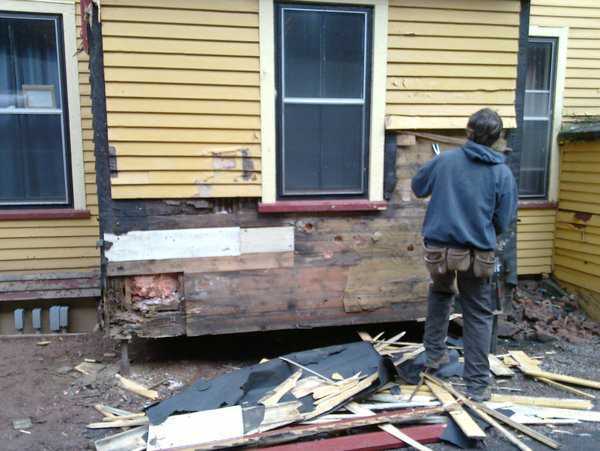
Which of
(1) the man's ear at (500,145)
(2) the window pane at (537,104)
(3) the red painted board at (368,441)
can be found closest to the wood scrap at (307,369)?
(3) the red painted board at (368,441)

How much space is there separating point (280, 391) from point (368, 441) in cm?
77

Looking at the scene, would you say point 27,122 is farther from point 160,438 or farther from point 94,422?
point 160,438

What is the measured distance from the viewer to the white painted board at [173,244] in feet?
13.6

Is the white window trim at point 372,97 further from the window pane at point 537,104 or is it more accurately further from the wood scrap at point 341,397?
the window pane at point 537,104

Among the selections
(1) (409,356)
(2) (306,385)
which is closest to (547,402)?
(1) (409,356)

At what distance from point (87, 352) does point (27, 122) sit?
2.53m

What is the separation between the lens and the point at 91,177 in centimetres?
557

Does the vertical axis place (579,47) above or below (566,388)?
above

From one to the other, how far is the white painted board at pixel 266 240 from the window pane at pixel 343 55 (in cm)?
126

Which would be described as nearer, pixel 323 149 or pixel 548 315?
pixel 323 149

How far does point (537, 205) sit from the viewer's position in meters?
6.86

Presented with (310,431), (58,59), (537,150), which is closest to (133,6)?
(58,59)

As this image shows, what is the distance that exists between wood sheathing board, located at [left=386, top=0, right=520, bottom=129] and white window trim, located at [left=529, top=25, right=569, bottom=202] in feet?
7.58

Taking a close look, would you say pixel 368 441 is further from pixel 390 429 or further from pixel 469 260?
pixel 469 260
